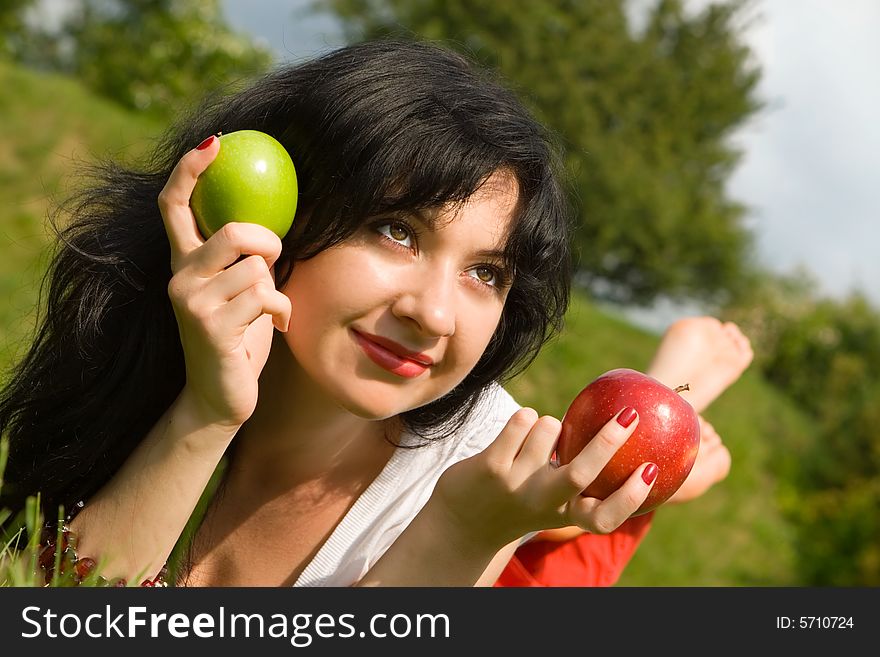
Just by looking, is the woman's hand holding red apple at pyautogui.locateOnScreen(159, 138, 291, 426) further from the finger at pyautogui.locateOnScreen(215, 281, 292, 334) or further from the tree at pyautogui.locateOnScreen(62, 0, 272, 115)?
the tree at pyautogui.locateOnScreen(62, 0, 272, 115)

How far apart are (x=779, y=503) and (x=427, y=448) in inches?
318

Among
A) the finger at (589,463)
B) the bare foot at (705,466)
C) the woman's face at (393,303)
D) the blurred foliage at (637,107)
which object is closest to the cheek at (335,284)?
the woman's face at (393,303)

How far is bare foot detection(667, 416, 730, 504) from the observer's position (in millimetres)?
3367

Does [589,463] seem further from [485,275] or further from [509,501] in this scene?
[485,275]

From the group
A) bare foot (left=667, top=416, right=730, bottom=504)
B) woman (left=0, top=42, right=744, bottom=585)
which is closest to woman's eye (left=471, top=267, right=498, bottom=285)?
woman (left=0, top=42, right=744, bottom=585)

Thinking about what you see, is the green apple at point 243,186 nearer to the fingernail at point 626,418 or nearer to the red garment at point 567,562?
the fingernail at point 626,418

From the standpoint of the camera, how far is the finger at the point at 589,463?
1738 millimetres

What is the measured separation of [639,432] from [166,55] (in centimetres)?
1416

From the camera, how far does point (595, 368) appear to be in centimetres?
874

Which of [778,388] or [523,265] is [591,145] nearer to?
[778,388]

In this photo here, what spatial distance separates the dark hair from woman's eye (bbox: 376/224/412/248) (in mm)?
46

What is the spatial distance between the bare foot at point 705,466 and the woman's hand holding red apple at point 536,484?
1574mm

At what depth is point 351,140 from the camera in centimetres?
206
